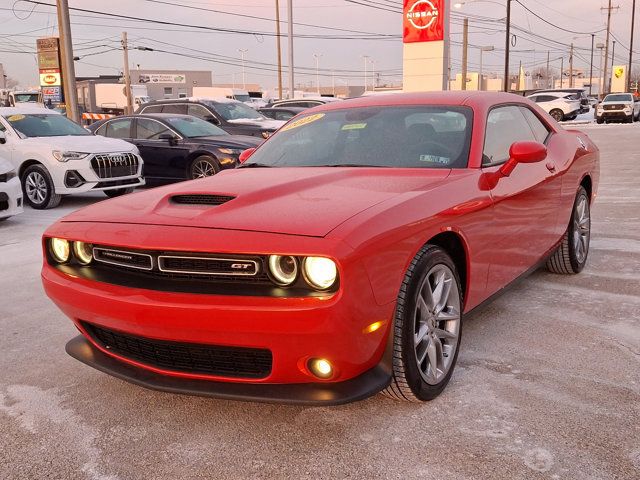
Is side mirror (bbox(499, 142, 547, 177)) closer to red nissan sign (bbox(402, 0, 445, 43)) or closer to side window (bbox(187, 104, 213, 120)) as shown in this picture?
side window (bbox(187, 104, 213, 120))

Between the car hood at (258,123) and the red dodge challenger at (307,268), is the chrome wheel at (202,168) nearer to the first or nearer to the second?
the car hood at (258,123)

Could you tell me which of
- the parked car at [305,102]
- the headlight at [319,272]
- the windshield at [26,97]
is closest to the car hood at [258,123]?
the parked car at [305,102]

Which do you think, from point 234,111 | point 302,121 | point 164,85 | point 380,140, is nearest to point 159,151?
point 234,111

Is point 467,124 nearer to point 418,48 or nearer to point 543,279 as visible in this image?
point 543,279

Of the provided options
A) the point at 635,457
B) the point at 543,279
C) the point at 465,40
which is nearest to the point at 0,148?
the point at 543,279

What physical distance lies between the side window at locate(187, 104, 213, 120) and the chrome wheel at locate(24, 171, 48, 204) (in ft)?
17.4

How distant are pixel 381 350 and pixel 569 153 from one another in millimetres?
2963

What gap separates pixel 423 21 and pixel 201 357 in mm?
28447

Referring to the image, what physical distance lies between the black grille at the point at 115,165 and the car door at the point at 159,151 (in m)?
1.01

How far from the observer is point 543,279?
5043mm

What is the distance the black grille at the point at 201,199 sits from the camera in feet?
9.72

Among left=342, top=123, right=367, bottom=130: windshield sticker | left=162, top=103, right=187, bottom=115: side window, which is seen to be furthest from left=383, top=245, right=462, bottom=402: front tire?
left=162, top=103, right=187, bottom=115: side window

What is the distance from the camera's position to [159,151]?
11.4 m

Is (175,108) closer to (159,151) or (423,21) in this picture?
(159,151)
